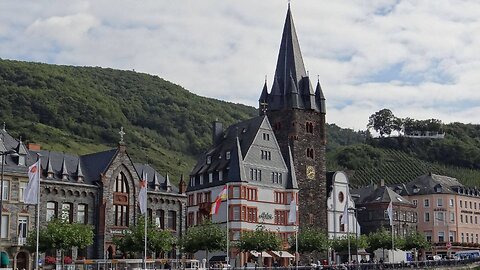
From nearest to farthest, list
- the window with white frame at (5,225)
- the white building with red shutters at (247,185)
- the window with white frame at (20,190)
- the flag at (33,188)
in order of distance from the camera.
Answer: the flag at (33,188) → the window with white frame at (5,225) → the window with white frame at (20,190) → the white building with red shutters at (247,185)

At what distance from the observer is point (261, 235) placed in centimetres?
8656

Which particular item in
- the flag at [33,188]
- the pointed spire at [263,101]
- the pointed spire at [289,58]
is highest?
the pointed spire at [289,58]

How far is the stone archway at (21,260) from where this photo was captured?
7556 cm

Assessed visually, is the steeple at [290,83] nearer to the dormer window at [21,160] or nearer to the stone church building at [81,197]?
the stone church building at [81,197]

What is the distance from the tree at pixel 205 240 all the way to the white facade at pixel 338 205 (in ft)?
102

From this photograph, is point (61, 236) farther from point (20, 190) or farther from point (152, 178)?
point (152, 178)

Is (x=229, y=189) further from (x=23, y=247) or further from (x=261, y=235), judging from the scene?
(x=23, y=247)

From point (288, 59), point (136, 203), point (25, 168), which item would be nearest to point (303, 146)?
point (288, 59)

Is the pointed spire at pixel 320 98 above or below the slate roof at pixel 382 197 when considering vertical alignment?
above

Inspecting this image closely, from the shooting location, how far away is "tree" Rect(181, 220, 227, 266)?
82062mm

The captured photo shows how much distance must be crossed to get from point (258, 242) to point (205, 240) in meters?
6.88

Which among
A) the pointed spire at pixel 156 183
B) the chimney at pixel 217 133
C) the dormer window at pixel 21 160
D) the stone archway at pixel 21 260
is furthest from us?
the chimney at pixel 217 133

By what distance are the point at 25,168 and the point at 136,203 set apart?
1411 cm

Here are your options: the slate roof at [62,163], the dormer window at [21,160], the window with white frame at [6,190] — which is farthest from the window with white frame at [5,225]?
the dormer window at [21,160]
